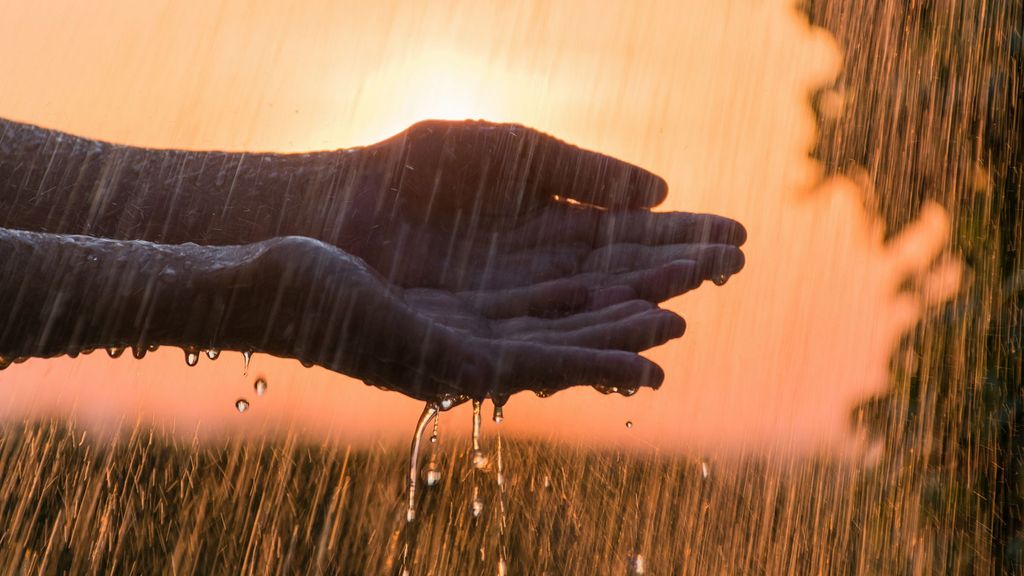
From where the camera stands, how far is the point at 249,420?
21.9 ft

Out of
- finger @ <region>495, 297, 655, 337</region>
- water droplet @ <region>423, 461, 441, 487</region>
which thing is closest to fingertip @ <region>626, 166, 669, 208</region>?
finger @ <region>495, 297, 655, 337</region>

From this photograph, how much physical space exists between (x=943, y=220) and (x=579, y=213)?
4.64 ft

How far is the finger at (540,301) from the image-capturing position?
7.66 ft

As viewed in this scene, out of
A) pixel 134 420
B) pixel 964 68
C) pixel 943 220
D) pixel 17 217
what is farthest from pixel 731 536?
pixel 17 217

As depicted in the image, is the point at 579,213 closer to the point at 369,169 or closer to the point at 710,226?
the point at 710,226

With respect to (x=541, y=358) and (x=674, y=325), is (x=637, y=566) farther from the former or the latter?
(x=541, y=358)

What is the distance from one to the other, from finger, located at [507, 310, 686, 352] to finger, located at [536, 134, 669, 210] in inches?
29.0

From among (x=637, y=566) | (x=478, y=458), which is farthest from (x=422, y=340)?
(x=637, y=566)

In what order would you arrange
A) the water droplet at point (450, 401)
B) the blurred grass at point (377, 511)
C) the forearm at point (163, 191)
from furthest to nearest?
the blurred grass at point (377, 511) → the forearm at point (163, 191) → the water droplet at point (450, 401)

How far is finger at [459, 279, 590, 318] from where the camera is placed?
7.66 ft

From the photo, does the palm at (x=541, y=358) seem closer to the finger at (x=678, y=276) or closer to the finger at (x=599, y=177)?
the finger at (x=678, y=276)

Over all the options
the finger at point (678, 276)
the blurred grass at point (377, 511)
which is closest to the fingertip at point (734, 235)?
the finger at point (678, 276)

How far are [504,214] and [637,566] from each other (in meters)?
3.41

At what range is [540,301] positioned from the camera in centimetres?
236
